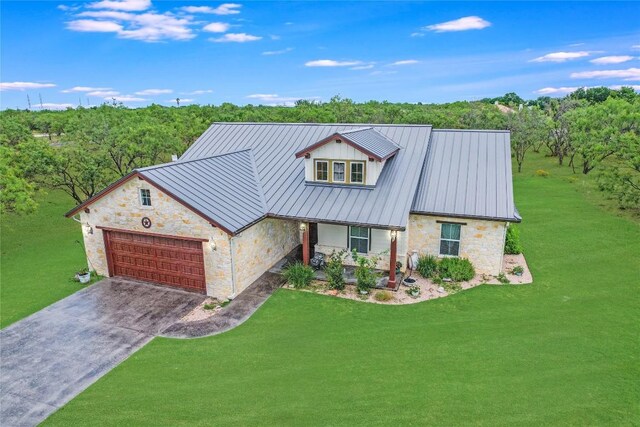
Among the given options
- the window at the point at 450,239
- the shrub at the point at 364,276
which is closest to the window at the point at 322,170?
the shrub at the point at 364,276

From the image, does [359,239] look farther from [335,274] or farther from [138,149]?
[138,149]

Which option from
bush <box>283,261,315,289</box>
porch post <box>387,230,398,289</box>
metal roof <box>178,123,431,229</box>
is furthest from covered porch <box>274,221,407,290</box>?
metal roof <box>178,123,431,229</box>

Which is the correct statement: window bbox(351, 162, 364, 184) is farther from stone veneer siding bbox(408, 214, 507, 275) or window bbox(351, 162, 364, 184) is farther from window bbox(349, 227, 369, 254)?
stone veneer siding bbox(408, 214, 507, 275)

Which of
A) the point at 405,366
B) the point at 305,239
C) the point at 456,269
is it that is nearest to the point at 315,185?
the point at 305,239

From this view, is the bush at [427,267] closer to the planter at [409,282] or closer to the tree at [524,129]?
the planter at [409,282]

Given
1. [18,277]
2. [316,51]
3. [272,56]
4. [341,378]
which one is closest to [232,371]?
[341,378]
